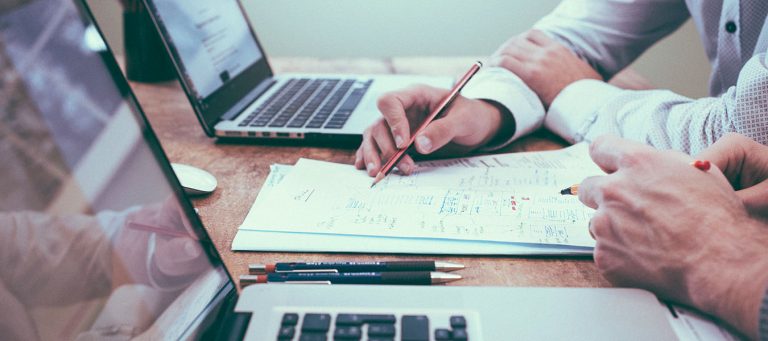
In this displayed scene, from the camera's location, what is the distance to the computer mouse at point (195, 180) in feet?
2.05

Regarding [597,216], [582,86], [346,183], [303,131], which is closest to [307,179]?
[346,183]

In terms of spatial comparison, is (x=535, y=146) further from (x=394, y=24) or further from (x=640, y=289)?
(x=394, y=24)

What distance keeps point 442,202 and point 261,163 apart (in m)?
0.28

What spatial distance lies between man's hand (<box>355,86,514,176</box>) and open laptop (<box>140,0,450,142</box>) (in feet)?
0.25

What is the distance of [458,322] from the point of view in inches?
14.4

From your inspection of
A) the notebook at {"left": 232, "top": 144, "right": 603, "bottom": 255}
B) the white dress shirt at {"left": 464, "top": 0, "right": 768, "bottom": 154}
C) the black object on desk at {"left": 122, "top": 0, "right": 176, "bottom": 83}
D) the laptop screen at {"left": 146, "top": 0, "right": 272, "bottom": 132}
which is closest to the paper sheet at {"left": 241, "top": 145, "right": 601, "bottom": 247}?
the notebook at {"left": 232, "top": 144, "right": 603, "bottom": 255}

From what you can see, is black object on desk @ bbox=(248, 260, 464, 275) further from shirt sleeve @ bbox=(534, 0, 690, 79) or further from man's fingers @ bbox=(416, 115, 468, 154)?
shirt sleeve @ bbox=(534, 0, 690, 79)

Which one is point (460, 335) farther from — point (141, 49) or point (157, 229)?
point (141, 49)

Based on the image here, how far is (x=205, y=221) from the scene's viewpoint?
58cm

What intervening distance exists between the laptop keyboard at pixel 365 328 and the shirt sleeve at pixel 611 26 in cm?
79

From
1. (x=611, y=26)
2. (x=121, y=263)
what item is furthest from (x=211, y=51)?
(x=611, y=26)

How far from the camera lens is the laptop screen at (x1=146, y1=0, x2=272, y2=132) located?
2.54ft

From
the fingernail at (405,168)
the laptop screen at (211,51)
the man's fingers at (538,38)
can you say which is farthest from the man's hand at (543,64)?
the laptop screen at (211,51)

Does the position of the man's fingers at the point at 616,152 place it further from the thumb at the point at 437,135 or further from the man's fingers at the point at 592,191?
the thumb at the point at 437,135
